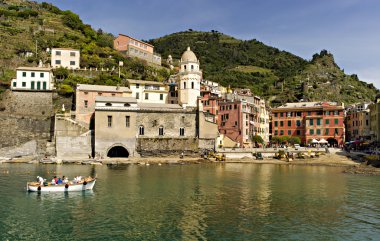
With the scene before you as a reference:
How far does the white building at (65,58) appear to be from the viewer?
87875mm

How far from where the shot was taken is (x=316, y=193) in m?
35.0

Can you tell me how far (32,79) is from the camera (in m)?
73.5

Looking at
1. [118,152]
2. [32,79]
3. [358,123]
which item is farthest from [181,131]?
[358,123]

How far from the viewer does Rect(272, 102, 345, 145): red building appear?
81188 mm

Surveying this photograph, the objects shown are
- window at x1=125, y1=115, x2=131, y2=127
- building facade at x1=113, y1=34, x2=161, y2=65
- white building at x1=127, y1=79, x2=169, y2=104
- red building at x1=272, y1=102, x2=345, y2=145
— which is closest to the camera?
window at x1=125, y1=115, x2=131, y2=127

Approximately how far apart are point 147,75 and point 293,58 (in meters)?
118

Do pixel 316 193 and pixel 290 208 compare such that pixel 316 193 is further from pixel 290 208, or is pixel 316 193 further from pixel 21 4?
pixel 21 4

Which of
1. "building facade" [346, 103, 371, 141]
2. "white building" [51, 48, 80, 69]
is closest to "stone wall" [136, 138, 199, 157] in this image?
"white building" [51, 48, 80, 69]

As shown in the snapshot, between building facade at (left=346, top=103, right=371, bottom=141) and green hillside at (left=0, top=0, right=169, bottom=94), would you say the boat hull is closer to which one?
green hillside at (left=0, top=0, right=169, bottom=94)

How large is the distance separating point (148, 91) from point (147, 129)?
13.5 m

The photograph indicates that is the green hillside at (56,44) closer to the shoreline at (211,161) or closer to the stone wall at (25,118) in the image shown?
the stone wall at (25,118)

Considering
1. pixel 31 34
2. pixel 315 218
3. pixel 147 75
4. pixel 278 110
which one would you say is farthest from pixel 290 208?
pixel 31 34

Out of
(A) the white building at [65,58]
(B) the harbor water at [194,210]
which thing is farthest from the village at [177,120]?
(B) the harbor water at [194,210]

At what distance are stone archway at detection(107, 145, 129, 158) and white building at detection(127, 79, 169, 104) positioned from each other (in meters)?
12.6
